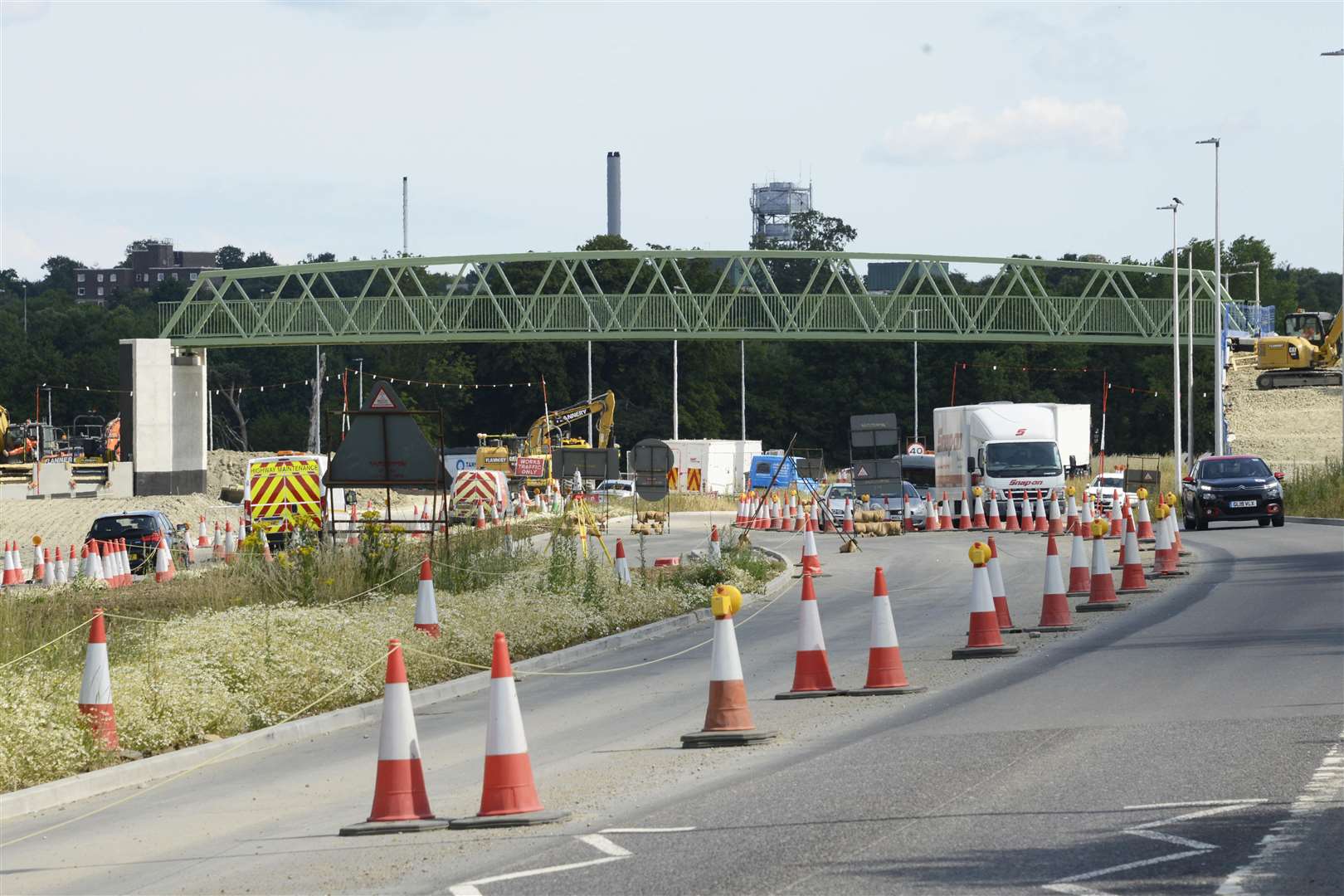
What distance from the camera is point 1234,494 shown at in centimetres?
4053

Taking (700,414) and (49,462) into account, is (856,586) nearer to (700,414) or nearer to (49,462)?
(49,462)

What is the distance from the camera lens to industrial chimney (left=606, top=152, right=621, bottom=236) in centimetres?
12250

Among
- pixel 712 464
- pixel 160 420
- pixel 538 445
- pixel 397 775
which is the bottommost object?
pixel 397 775

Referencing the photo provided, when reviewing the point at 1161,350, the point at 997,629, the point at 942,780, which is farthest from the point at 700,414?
the point at 942,780

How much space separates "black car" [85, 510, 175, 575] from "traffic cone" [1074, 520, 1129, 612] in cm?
2007

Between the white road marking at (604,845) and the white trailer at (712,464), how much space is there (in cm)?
7213

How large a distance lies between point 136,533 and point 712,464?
158 feet

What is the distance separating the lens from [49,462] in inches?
2776

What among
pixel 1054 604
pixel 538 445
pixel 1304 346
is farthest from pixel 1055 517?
pixel 538 445

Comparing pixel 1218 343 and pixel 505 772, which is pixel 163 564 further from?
pixel 1218 343

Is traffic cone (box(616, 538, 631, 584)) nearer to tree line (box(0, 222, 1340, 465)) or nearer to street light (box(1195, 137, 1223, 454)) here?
street light (box(1195, 137, 1223, 454))

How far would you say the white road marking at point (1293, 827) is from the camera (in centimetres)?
754

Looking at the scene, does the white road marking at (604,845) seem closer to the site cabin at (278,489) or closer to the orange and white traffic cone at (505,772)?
the orange and white traffic cone at (505,772)

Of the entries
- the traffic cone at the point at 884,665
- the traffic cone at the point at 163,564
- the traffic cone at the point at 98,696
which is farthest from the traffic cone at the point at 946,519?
the traffic cone at the point at 98,696
